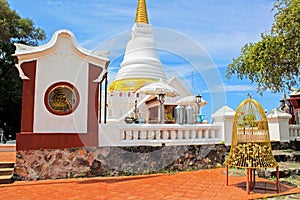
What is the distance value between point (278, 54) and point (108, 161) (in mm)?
5343

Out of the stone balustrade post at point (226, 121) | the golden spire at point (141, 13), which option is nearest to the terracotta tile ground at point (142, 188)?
the stone balustrade post at point (226, 121)

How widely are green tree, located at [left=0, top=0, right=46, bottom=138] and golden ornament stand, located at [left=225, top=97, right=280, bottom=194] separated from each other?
12.9 meters

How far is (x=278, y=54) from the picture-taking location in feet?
22.3

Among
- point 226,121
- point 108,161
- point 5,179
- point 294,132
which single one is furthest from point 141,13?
point 5,179

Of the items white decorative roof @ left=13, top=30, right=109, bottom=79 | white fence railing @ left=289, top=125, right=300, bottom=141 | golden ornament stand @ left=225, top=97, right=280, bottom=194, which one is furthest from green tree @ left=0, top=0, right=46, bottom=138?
white fence railing @ left=289, top=125, right=300, bottom=141

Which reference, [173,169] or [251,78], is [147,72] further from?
[173,169]

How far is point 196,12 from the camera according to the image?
274 inches

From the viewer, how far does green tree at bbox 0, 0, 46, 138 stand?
13633mm

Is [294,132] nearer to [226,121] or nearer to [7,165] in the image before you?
[226,121]

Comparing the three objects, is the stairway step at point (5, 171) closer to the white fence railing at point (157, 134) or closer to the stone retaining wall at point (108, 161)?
the stone retaining wall at point (108, 161)

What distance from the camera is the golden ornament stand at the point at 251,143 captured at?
4.42 metres

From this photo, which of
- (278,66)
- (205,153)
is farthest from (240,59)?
(205,153)

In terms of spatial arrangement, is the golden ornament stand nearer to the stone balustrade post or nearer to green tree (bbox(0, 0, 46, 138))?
the stone balustrade post

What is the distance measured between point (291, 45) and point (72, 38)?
224 inches
